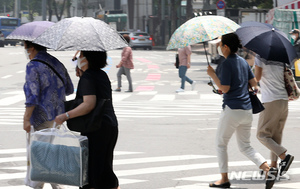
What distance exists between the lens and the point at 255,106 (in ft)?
23.2

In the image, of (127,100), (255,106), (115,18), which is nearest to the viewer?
(255,106)

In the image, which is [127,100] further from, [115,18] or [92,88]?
[115,18]

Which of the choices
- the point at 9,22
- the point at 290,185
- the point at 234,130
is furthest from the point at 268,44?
the point at 9,22

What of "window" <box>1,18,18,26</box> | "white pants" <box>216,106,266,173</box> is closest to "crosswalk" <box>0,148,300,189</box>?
"white pants" <box>216,106,266,173</box>

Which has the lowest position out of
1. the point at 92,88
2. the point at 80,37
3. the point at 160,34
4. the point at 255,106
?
the point at 160,34

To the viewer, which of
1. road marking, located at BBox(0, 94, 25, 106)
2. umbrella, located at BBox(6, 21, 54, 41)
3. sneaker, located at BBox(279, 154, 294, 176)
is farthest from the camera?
road marking, located at BBox(0, 94, 25, 106)

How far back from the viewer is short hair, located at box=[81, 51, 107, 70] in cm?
548

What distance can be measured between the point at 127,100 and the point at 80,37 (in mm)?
12347

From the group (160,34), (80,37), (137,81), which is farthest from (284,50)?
(160,34)

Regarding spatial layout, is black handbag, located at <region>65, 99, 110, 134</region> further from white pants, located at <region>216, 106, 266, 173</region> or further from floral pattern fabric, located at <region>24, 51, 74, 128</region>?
white pants, located at <region>216, 106, 266, 173</region>

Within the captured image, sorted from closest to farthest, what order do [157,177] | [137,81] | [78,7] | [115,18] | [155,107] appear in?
1. [157,177]
2. [155,107]
3. [137,81]
4. [115,18]
5. [78,7]

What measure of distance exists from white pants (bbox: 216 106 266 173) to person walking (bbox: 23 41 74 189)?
68.4 inches

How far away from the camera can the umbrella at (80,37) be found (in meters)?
5.49

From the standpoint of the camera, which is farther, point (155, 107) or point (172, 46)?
point (155, 107)
